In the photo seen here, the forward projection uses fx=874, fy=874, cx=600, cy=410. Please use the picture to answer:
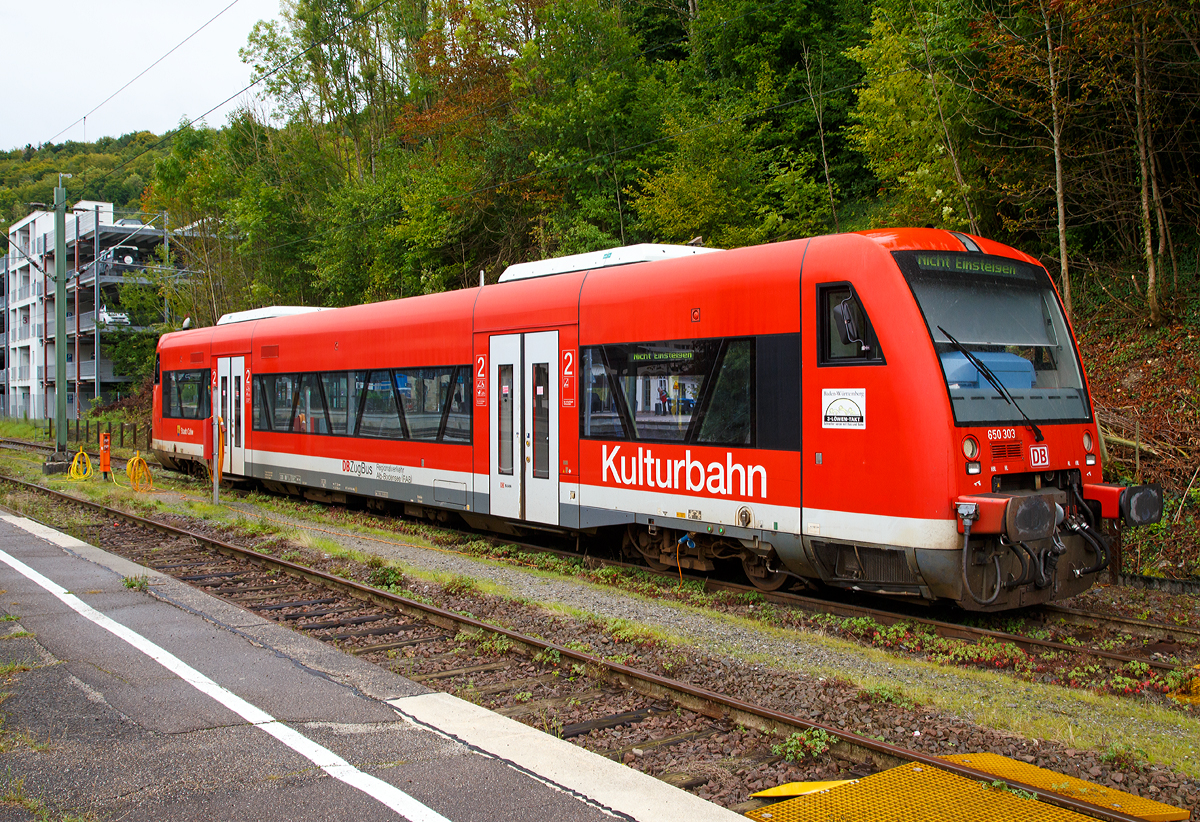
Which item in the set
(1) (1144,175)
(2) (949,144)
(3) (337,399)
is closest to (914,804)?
(3) (337,399)

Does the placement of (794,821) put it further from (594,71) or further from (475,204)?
(475,204)

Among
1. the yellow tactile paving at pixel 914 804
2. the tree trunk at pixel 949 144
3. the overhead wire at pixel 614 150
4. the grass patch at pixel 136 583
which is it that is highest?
the overhead wire at pixel 614 150

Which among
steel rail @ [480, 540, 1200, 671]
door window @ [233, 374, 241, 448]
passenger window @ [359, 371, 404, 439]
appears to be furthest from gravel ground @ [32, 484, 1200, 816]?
door window @ [233, 374, 241, 448]

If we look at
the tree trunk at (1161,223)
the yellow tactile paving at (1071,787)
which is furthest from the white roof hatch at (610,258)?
the tree trunk at (1161,223)

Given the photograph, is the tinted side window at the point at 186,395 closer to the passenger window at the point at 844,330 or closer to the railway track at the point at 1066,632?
the railway track at the point at 1066,632

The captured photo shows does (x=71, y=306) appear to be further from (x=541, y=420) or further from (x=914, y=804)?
(x=914, y=804)

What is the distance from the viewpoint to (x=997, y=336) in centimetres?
763

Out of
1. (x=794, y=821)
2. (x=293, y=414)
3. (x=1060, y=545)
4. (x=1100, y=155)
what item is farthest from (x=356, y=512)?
(x=1100, y=155)

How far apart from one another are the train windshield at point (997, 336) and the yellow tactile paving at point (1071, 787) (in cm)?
302

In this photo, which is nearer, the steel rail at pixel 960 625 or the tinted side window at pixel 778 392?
the steel rail at pixel 960 625

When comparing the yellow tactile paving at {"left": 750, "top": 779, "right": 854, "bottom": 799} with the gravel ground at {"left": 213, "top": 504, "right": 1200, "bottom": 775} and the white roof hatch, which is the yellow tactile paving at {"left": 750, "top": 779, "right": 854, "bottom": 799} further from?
the white roof hatch

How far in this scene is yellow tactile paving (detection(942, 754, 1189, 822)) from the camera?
12.9ft

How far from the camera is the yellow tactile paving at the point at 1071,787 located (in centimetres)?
395

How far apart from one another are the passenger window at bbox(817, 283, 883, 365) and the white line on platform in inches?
198
